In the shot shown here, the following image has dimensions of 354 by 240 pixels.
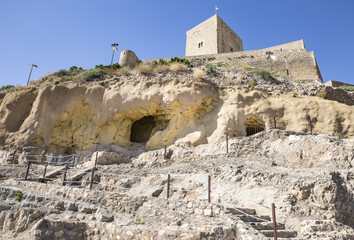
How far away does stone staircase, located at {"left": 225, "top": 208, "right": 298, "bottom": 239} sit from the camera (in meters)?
5.93

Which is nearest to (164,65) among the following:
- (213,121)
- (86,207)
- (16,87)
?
(213,121)

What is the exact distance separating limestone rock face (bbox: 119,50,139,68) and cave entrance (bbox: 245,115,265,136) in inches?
541

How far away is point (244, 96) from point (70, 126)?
1321 centimetres

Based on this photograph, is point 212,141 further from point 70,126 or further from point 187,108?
point 70,126

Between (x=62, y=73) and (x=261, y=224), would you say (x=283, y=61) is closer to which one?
(x=62, y=73)

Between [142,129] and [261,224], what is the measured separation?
51.3 ft

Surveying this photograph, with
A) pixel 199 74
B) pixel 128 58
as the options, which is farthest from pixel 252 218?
pixel 128 58

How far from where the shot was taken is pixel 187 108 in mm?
17016

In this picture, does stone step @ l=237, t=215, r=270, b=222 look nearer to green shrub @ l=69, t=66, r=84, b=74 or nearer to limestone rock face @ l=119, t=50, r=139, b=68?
green shrub @ l=69, t=66, r=84, b=74

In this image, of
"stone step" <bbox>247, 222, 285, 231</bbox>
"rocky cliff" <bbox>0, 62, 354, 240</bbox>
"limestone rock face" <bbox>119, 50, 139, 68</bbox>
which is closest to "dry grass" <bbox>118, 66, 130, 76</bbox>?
"rocky cliff" <bbox>0, 62, 354, 240</bbox>

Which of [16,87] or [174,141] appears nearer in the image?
[174,141]

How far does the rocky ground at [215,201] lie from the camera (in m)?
6.02

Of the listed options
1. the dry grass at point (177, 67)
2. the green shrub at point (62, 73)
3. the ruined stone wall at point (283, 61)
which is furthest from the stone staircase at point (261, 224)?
the ruined stone wall at point (283, 61)

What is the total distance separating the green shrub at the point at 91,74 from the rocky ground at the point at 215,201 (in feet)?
34.0
